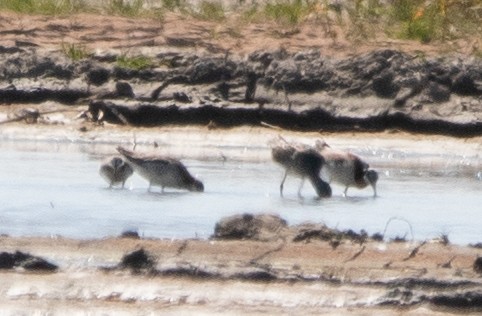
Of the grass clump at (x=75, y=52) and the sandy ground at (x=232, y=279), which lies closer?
the sandy ground at (x=232, y=279)

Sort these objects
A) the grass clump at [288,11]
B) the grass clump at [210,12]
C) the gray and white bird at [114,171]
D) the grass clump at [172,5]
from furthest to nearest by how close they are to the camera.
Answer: the grass clump at [172,5] → the grass clump at [210,12] → the grass clump at [288,11] → the gray and white bird at [114,171]

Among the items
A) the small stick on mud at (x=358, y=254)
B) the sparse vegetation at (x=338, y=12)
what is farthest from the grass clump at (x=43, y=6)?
the small stick on mud at (x=358, y=254)

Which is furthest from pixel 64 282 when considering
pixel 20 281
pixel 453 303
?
pixel 453 303

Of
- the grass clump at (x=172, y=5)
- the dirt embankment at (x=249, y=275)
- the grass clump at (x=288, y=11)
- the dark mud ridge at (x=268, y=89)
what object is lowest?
the dark mud ridge at (x=268, y=89)

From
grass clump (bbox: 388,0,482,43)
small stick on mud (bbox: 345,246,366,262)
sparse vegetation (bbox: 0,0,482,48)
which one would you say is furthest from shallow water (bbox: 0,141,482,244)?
sparse vegetation (bbox: 0,0,482,48)

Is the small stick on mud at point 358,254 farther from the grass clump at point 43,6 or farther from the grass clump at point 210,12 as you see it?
the grass clump at point 43,6

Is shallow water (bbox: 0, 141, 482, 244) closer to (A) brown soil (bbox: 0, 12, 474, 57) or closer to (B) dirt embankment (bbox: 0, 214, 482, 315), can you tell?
(B) dirt embankment (bbox: 0, 214, 482, 315)

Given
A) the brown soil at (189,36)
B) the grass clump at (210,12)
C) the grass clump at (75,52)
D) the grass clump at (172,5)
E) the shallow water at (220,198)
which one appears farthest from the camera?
the grass clump at (172,5)

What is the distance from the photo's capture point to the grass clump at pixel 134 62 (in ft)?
51.1

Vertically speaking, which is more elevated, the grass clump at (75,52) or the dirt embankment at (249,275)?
the dirt embankment at (249,275)

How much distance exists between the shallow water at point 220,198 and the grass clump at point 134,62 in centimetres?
167

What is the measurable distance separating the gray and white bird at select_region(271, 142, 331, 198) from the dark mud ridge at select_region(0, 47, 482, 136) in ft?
8.92

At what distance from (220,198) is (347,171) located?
1144mm

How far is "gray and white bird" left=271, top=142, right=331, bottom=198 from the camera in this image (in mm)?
11570
